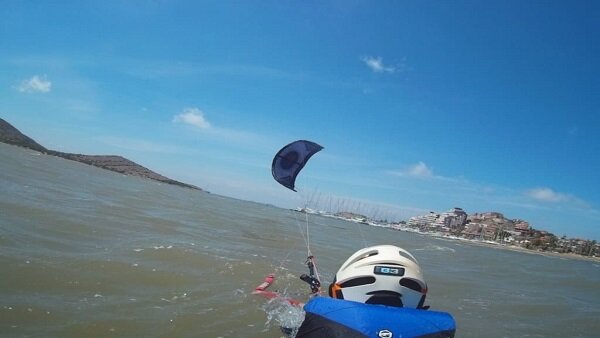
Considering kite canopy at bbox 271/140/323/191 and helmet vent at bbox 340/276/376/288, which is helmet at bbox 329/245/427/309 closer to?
helmet vent at bbox 340/276/376/288

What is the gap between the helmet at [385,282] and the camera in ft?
10.7

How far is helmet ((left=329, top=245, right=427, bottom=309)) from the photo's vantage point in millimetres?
3270

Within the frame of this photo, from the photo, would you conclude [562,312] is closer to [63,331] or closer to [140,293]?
[140,293]

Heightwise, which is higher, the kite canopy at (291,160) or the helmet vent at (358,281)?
the kite canopy at (291,160)

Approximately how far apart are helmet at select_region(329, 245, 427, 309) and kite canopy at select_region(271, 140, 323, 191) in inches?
193

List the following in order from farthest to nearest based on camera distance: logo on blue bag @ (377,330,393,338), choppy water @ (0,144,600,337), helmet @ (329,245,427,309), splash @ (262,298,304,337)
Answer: splash @ (262,298,304,337) → choppy water @ (0,144,600,337) → helmet @ (329,245,427,309) → logo on blue bag @ (377,330,393,338)

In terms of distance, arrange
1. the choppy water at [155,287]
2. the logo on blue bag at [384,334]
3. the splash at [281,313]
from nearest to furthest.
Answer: the logo on blue bag at [384,334], the choppy water at [155,287], the splash at [281,313]

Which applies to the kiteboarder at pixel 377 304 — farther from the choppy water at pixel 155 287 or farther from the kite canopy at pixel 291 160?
the kite canopy at pixel 291 160

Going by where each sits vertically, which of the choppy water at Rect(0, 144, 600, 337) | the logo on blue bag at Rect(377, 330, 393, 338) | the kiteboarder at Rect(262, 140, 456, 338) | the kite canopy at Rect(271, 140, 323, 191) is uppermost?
the kite canopy at Rect(271, 140, 323, 191)

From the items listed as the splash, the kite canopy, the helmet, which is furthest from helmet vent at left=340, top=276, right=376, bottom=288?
the kite canopy

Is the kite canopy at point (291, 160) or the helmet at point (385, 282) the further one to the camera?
the kite canopy at point (291, 160)

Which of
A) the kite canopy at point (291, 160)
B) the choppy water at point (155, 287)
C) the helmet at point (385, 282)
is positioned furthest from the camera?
the kite canopy at point (291, 160)

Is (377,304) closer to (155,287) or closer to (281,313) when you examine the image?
(281,313)

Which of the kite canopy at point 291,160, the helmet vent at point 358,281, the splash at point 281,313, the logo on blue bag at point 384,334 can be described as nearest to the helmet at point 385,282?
the helmet vent at point 358,281
